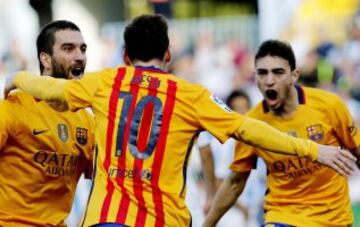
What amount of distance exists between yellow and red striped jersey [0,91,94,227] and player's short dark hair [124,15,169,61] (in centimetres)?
103

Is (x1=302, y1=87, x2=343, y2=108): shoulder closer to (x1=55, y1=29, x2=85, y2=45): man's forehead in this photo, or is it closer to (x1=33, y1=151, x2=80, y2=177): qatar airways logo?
(x1=55, y1=29, x2=85, y2=45): man's forehead

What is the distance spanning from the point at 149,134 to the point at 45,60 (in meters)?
1.55

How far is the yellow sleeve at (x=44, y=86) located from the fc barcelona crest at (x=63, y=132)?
2.30ft

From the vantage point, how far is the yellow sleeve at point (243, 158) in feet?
25.3

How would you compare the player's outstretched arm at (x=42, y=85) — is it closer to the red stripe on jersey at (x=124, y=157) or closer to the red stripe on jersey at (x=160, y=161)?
the red stripe on jersey at (x=124, y=157)

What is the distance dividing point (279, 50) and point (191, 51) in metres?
11.2

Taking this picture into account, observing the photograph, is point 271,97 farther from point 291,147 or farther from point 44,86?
point 44,86

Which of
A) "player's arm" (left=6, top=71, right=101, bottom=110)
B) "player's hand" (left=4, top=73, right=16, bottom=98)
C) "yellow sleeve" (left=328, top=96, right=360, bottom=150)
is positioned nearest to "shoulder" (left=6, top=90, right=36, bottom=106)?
"player's hand" (left=4, top=73, right=16, bottom=98)

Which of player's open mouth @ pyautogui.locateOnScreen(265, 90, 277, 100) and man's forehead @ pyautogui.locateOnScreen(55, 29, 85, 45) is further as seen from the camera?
player's open mouth @ pyautogui.locateOnScreen(265, 90, 277, 100)

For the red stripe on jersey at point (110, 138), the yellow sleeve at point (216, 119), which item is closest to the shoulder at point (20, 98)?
the red stripe on jersey at point (110, 138)

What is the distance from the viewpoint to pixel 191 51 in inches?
741

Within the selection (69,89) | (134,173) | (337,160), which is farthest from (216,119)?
(69,89)

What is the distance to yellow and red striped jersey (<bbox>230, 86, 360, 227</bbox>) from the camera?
7.44 m

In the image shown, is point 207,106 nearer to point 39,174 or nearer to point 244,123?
point 244,123
